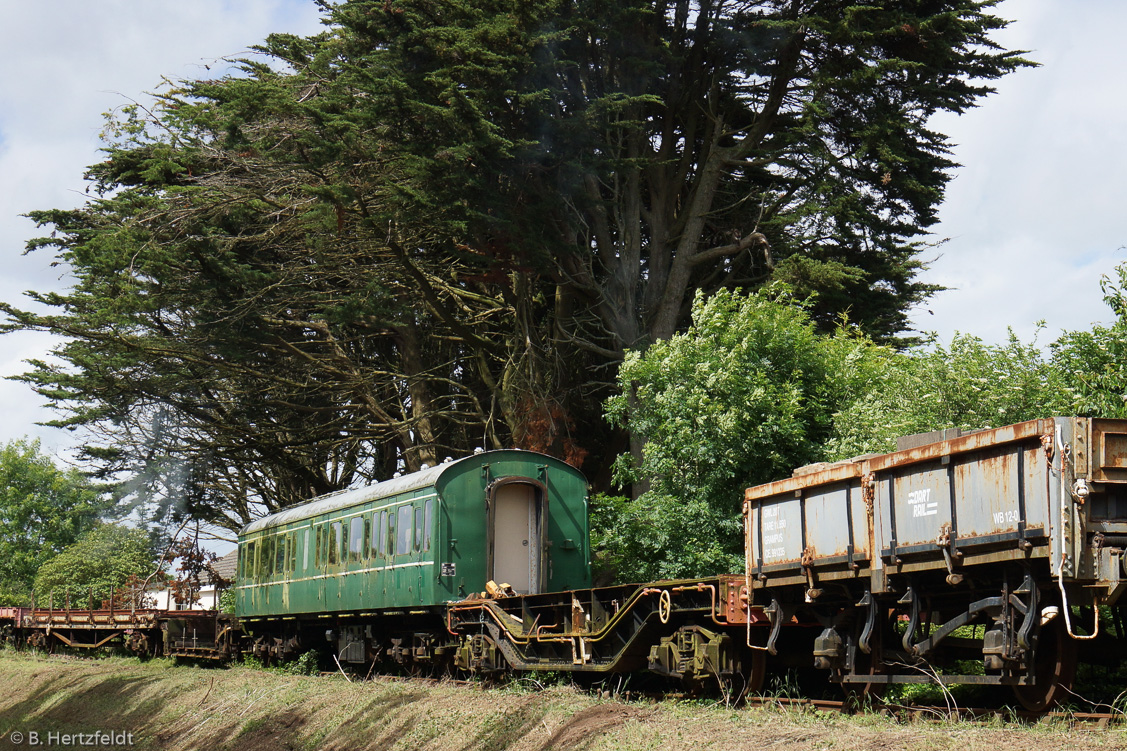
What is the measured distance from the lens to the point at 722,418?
16.4 metres

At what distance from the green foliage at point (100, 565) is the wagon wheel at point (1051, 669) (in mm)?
29698

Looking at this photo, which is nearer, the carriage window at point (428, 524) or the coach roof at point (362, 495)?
the carriage window at point (428, 524)

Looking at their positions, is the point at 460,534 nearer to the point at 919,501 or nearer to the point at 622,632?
the point at 622,632

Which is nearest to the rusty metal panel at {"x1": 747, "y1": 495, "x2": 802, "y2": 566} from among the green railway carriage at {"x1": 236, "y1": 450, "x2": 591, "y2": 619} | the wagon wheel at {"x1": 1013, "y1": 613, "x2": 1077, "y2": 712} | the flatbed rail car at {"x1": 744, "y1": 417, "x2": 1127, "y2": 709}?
the flatbed rail car at {"x1": 744, "y1": 417, "x2": 1127, "y2": 709}

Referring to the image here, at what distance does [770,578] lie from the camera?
10.9m

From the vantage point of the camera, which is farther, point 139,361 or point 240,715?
point 139,361

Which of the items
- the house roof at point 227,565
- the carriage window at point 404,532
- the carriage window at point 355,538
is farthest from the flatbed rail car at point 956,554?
the house roof at point 227,565

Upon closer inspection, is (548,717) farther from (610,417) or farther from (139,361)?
(139,361)

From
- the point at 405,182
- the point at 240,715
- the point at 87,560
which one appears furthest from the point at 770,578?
the point at 87,560

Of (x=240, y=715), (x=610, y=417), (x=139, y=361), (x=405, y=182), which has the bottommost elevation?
(x=240, y=715)

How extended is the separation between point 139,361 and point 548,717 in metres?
16.8

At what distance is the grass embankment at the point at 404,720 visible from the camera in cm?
830

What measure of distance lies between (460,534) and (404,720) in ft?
10.6

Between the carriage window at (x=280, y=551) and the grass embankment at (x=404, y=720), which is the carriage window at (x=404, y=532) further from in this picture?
the carriage window at (x=280, y=551)
